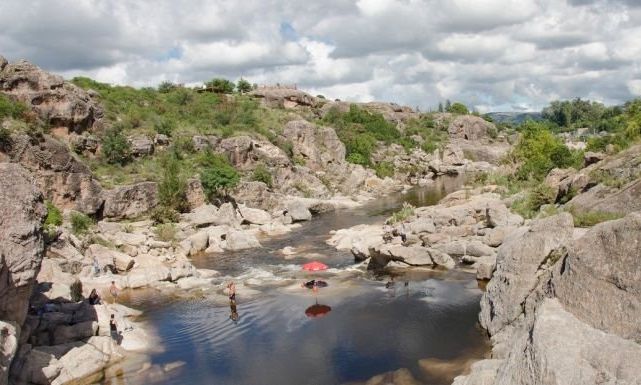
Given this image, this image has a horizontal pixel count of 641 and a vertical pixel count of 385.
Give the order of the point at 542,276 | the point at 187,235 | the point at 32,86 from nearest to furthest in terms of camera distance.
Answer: the point at 542,276, the point at 187,235, the point at 32,86

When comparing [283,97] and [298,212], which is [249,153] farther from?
[283,97]

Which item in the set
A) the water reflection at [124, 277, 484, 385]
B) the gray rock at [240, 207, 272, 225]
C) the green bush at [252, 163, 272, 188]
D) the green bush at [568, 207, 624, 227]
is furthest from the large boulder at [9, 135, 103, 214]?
the green bush at [568, 207, 624, 227]

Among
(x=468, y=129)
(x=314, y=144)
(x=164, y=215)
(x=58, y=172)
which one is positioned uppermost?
(x=468, y=129)

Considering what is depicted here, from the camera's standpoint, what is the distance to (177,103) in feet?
308

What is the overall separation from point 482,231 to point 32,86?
48889 mm

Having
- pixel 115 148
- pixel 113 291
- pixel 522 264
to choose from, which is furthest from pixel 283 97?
pixel 522 264

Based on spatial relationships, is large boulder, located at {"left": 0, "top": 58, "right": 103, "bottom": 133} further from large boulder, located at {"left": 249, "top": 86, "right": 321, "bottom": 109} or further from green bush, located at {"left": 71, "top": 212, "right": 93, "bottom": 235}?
large boulder, located at {"left": 249, "top": 86, "right": 321, "bottom": 109}

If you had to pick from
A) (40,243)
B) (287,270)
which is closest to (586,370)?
(40,243)

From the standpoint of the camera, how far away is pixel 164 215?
50.5 m

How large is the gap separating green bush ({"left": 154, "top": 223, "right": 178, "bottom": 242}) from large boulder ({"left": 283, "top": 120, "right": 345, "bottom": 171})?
1533 inches

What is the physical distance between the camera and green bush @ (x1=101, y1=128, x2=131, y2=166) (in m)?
59.3

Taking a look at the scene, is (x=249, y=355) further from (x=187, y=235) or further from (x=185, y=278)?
(x=187, y=235)

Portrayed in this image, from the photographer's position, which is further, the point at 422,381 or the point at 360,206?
the point at 360,206

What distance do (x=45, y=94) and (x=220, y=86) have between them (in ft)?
200
